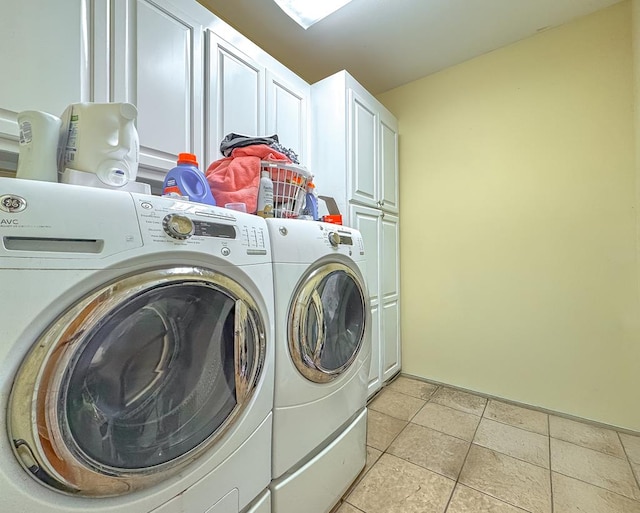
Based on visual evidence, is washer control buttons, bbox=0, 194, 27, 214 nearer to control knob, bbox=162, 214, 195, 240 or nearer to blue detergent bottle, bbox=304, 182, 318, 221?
control knob, bbox=162, 214, 195, 240

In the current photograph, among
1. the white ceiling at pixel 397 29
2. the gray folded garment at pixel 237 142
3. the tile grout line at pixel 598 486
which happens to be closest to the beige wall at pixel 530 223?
the white ceiling at pixel 397 29

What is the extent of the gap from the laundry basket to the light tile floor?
119cm

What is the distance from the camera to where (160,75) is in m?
1.06

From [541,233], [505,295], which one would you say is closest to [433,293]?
[505,295]

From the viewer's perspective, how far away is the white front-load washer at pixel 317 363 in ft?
2.69

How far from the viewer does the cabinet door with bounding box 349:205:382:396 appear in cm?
184

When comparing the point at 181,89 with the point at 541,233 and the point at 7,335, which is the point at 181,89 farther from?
the point at 541,233

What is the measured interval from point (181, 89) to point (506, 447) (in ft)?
7.38

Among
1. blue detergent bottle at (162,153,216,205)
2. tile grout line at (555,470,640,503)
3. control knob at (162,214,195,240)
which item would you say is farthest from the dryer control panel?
tile grout line at (555,470,640,503)

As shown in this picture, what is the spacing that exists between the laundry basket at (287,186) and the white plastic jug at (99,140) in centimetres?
47

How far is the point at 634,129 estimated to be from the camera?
4.93 ft

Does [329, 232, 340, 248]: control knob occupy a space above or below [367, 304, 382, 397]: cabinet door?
above

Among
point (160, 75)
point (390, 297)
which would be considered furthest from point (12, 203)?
point (390, 297)

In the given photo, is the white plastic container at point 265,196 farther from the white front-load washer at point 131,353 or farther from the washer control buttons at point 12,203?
the washer control buttons at point 12,203
